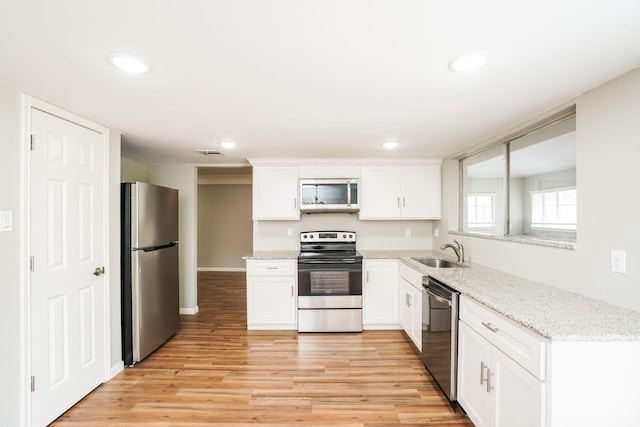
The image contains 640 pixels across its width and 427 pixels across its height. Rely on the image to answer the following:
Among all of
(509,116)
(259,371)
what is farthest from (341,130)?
(259,371)

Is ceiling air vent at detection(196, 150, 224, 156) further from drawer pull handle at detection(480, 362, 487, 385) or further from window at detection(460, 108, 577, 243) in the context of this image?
drawer pull handle at detection(480, 362, 487, 385)

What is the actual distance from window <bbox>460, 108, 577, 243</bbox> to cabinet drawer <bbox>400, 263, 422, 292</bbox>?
0.85m

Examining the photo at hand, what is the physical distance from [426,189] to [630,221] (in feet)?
7.81

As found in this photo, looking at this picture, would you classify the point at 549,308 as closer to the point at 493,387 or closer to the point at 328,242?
the point at 493,387

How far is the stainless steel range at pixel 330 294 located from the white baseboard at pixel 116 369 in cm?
176

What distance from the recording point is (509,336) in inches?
61.4

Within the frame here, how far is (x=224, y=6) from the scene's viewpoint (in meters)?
1.08

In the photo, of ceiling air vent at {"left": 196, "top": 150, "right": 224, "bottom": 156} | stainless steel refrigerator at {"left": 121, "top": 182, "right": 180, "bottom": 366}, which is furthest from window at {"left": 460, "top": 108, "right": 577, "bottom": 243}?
stainless steel refrigerator at {"left": 121, "top": 182, "right": 180, "bottom": 366}

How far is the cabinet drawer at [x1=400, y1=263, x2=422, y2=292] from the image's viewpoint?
2952 mm

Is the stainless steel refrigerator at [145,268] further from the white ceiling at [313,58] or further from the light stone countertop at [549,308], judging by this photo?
the light stone countertop at [549,308]

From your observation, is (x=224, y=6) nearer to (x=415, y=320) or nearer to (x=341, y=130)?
(x=341, y=130)

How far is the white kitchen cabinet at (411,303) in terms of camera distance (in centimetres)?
294

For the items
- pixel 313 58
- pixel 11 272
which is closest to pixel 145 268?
pixel 11 272

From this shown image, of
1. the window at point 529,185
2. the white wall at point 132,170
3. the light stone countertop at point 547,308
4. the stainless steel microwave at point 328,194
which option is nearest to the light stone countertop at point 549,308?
the light stone countertop at point 547,308
